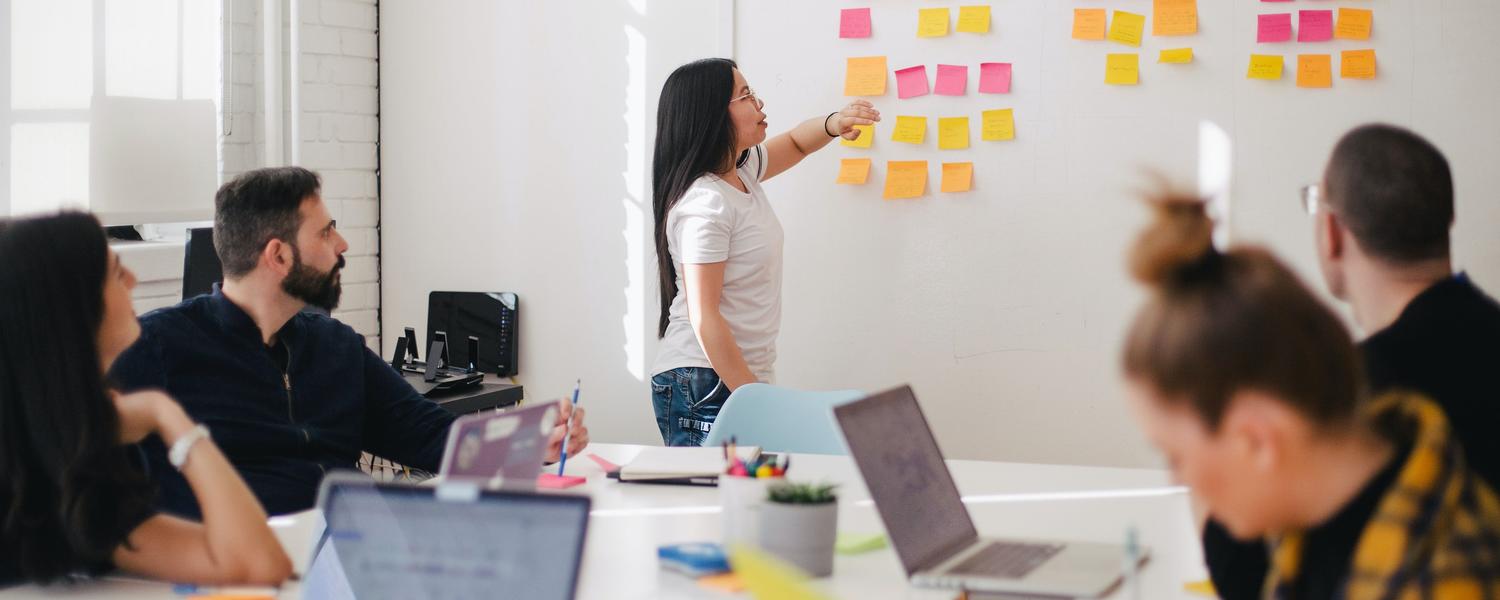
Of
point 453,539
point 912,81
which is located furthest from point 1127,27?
point 453,539

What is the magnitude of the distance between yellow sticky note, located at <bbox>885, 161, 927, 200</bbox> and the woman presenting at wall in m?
0.56

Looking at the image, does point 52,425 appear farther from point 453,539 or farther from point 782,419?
point 782,419

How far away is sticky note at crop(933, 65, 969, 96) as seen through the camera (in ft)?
11.4

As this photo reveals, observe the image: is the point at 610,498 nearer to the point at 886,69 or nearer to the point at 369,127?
the point at 886,69

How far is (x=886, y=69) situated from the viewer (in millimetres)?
3561

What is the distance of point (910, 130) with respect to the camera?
3541mm

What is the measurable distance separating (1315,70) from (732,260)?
1536 millimetres

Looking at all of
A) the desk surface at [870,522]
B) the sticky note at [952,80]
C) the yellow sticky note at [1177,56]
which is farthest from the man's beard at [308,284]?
the yellow sticky note at [1177,56]

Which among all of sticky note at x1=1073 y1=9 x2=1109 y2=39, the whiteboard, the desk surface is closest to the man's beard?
the desk surface

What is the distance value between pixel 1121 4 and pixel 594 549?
226 cm

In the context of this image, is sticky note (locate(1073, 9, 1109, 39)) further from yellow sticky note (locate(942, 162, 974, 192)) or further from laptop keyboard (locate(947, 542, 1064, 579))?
laptop keyboard (locate(947, 542, 1064, 579))

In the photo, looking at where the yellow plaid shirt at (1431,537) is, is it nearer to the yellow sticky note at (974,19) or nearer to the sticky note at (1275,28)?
the sticky note at (1275,28)

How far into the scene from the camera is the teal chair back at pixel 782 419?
103 inches

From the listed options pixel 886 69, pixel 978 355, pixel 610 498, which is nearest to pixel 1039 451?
pixel 978 355
